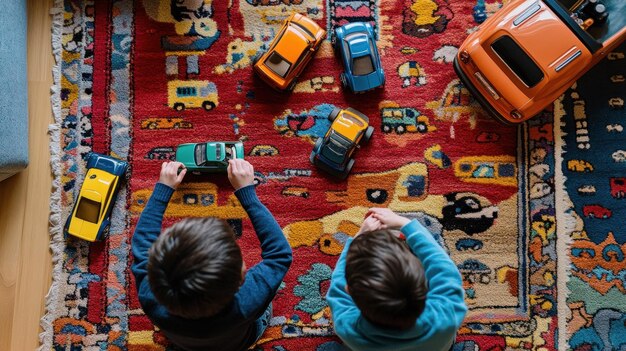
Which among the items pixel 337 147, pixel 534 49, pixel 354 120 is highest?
pixel 534 49

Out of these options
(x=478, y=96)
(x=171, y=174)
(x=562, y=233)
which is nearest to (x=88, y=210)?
(x=171, y=174)

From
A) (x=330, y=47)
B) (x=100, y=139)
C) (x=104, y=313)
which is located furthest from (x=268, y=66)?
(x=104, y=313)

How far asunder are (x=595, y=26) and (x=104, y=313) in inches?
84.0

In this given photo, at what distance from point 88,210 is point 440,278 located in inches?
51.9

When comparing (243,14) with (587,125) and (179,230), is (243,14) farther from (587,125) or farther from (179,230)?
(587,125)

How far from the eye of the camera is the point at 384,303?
1400mm

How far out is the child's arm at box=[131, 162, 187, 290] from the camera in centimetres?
173

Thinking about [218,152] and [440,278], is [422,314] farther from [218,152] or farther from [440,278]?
[218,152]

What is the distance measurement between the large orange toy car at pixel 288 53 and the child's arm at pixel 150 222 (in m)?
0.51

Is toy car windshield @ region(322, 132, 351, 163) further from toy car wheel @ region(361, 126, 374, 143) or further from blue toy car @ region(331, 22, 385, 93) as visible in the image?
blue toy car @ region(331, 22, 385, 93)

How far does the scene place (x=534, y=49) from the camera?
1.98m

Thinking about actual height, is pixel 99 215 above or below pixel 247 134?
below

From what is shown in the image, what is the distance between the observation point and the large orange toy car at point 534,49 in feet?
6.45

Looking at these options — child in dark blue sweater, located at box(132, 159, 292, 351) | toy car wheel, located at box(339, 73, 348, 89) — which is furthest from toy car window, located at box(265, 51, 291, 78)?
child in dark blue sweater, located at box(132, 159, 292, 351)
